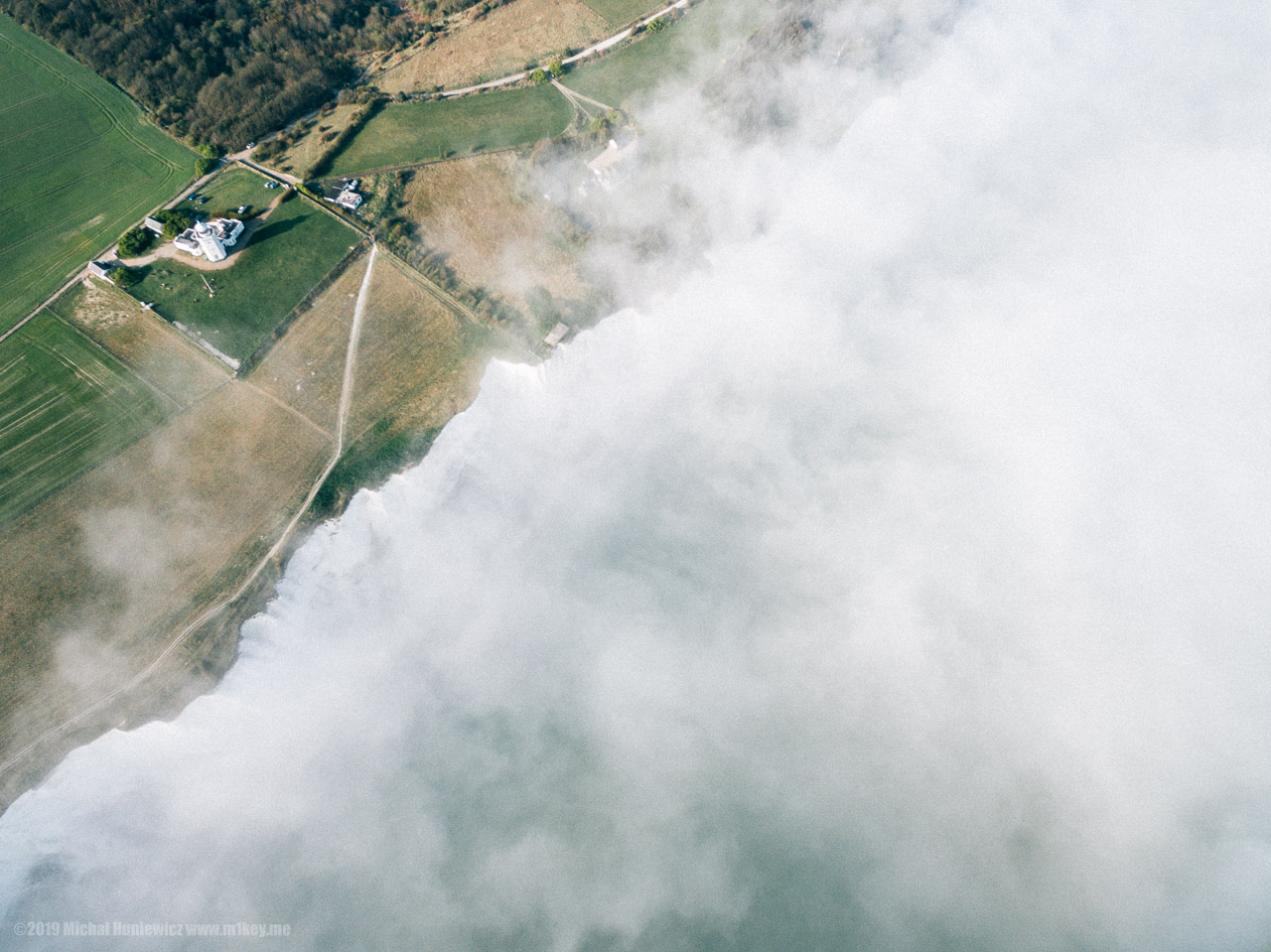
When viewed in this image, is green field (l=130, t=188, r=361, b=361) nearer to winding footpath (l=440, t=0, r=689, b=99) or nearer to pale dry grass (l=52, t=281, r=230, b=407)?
pale dry grass (l=52, t=281, r=230, b=407)

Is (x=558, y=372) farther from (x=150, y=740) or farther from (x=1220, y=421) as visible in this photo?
(x=1220, y=421)

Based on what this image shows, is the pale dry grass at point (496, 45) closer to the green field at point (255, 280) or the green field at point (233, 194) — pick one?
the green field at point (233, 194)

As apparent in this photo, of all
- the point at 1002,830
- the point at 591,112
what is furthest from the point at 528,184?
the point at 1002,830

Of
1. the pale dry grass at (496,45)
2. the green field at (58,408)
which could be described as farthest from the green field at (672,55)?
the green field at (58,408)

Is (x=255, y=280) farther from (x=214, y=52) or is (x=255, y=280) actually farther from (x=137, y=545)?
(x=214, y=52)

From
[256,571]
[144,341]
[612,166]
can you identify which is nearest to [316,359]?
[144,341]

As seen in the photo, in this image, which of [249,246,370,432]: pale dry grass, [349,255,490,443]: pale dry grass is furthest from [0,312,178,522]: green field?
[349,255,490,443]: pale dry grass
